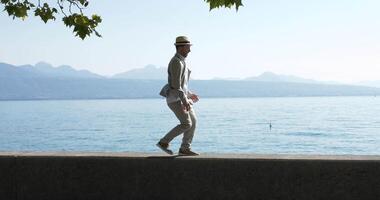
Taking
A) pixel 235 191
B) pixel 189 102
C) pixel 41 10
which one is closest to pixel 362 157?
pixel 235 191

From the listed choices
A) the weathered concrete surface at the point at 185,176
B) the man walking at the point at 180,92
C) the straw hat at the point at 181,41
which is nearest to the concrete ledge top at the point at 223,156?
the weathered concrete surface at the point at 185,176

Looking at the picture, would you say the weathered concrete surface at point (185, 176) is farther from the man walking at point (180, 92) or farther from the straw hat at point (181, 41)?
the straw hat at point (181, 41)

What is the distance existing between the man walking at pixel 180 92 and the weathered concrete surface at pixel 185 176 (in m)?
0.33

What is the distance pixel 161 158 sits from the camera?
6.55m

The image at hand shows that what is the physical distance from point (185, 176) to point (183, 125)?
0.66 metres

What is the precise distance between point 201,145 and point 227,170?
80.8 metres

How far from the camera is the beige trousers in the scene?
22.2 ft

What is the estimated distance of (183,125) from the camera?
6.87 meters

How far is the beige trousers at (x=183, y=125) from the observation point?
6.78 m

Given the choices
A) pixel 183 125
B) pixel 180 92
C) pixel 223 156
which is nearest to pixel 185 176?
pixel 223 156

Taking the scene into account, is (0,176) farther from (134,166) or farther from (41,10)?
(41,10)

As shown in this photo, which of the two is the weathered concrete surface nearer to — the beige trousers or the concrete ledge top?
the concrete ledge top

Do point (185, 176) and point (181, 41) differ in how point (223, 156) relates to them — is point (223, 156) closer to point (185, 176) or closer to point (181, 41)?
point (185, 176)

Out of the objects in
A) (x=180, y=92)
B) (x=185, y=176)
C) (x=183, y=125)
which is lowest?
(x=185, y=176)
